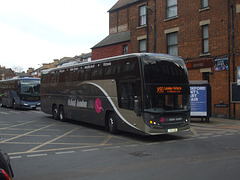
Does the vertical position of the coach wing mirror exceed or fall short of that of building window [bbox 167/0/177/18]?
it falls short

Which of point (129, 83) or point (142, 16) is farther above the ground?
point (142, 16)

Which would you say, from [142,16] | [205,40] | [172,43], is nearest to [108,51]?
[142,16]

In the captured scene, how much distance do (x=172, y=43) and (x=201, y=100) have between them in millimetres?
7556

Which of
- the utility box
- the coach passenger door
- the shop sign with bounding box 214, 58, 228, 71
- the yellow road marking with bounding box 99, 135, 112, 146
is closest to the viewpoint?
the yellow road marking with bounding box 99, 135, 112, 146

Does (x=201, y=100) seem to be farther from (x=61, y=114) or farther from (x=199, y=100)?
(x=61, y=114)

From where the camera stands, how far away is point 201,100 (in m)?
18.7

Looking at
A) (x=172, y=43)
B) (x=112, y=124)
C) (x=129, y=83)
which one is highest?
(x=172, y=43)

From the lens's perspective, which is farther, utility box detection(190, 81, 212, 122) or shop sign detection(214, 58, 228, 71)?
shop sign detection(214, 58, 228, 71)

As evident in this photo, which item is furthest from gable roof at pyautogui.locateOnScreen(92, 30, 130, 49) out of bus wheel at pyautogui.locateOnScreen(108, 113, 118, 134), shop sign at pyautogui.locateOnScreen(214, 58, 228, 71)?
bus wheel at pyautogui.locateOnScreen(108, 113, 118, 134)

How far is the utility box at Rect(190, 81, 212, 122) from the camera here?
1848 cm

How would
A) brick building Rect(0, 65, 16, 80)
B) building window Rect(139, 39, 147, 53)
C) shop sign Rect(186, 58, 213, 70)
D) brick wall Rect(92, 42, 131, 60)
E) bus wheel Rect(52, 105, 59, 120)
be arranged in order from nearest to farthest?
1. bus wheel Rect(52, 105, 59, 120)
2. shop sign Rect(186, 58, 213, 70)
3. building window Rect(139, 39, 147, 53)
4. brick wall Rect(92, 42, 131, 60)
5. brick building Rect(0, 65, 16, 80)

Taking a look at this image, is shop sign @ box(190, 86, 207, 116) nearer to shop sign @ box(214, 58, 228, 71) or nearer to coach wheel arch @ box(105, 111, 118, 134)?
shop sign @ box(214, 58, 228, 71)

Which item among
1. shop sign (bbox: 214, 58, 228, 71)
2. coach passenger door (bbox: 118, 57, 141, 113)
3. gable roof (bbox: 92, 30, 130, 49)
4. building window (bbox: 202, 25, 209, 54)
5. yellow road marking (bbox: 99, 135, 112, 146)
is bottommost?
yellow road marking (bbox: 99, 135, 112, 146)

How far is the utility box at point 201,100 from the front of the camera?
18.5m
